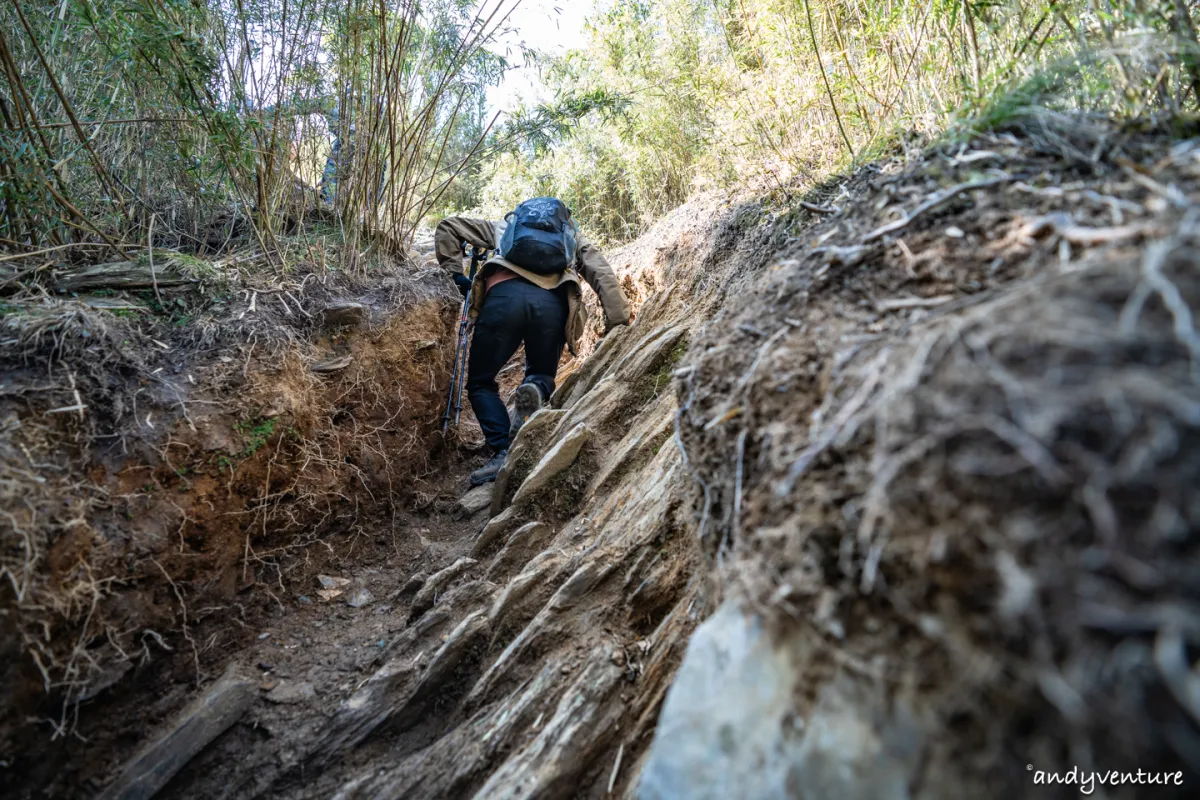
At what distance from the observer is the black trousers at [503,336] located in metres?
4.84

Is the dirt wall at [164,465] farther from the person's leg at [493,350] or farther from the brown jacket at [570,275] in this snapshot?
the brown jacket at [570,275]

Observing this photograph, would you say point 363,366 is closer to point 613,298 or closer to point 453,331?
point 453,331

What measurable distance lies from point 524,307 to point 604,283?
838mm

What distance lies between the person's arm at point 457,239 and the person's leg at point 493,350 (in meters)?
0.59

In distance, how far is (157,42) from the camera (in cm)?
321

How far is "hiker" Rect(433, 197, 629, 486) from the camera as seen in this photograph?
4840 millimetres

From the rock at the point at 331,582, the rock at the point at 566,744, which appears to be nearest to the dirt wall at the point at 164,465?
the rock at the point at 331,582

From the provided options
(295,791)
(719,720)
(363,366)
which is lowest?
(295,791)

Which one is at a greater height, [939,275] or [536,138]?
[536,138]

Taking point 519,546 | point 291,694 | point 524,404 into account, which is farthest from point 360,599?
point 524,404

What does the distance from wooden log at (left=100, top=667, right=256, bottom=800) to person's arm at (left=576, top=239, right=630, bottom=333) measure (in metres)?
3.71

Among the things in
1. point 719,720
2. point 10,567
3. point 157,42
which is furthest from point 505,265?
point 719,720

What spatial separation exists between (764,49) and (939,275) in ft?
12.1

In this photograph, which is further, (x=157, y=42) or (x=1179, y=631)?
(x=157, y=42)
